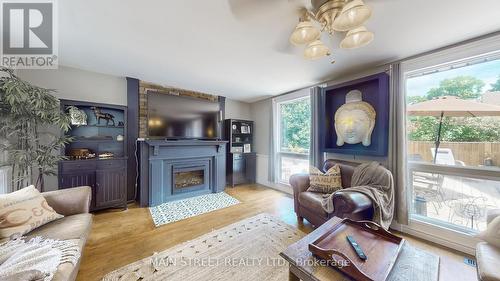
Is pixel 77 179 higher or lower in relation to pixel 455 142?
lower

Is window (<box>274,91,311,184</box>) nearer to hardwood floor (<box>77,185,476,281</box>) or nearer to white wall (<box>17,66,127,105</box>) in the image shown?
hardwood floor (<box>77,185,476,281</box>)

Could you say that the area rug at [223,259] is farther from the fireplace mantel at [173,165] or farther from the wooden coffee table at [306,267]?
the fireplace mantel at [173,165]

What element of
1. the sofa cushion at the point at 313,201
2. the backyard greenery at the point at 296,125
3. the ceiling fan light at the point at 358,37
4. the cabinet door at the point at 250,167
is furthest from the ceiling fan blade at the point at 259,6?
the cabinet door at the point at 250,167

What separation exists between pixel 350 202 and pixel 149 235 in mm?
2333

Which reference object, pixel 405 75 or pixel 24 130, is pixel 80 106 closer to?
pixel 24 130

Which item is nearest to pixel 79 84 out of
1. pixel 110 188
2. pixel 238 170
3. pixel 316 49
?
pixel 110 188

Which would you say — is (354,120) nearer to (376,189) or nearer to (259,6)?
(376,189)

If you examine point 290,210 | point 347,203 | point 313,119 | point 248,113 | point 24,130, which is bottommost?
point 290,210

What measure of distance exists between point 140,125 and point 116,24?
1.99 meters

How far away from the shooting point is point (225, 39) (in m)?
1.86

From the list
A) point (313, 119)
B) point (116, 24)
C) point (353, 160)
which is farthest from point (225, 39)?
point (353, 160)

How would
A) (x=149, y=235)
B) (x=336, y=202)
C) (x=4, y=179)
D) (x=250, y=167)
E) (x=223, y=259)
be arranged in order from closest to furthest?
1. (x=223, y=259)
2. (x=336, y=202)
3. (x=4, y=179)
4. (x=149, y=235)
5. (x=250, y=167)

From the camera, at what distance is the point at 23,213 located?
1.32 m

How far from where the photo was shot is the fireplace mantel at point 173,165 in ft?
9.93
